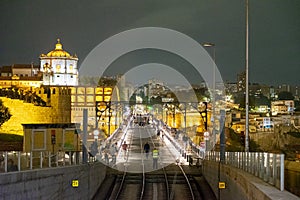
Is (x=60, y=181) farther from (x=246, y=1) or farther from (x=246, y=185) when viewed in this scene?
(x=246, y=1)

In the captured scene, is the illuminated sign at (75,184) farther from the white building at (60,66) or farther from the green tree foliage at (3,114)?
the white building at (60,66)

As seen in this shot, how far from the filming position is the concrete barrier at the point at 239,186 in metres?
12.0

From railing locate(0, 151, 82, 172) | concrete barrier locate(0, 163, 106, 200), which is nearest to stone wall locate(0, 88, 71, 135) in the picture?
concrete barrier locate(0, 163, 106, 200)

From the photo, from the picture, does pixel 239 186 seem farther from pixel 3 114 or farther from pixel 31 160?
pixel 3 114

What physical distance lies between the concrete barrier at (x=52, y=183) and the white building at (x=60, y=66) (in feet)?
445

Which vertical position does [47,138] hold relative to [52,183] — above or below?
above

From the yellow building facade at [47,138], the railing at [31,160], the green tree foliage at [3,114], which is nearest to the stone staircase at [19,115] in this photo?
the green tree foliage at [3,114]

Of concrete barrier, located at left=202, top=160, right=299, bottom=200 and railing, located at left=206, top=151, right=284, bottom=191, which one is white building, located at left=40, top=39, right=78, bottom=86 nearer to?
concrete barrier, located at left=202, top=160, right=299, bottom=200

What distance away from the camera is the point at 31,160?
1748 cm

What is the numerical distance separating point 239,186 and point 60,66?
5869 inches

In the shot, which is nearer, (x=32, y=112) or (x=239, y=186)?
(x=239, y=186)

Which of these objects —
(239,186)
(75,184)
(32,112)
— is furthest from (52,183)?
(32,112)

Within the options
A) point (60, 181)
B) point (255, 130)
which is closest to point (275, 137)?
point (255, 130)

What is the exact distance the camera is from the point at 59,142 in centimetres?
3139
